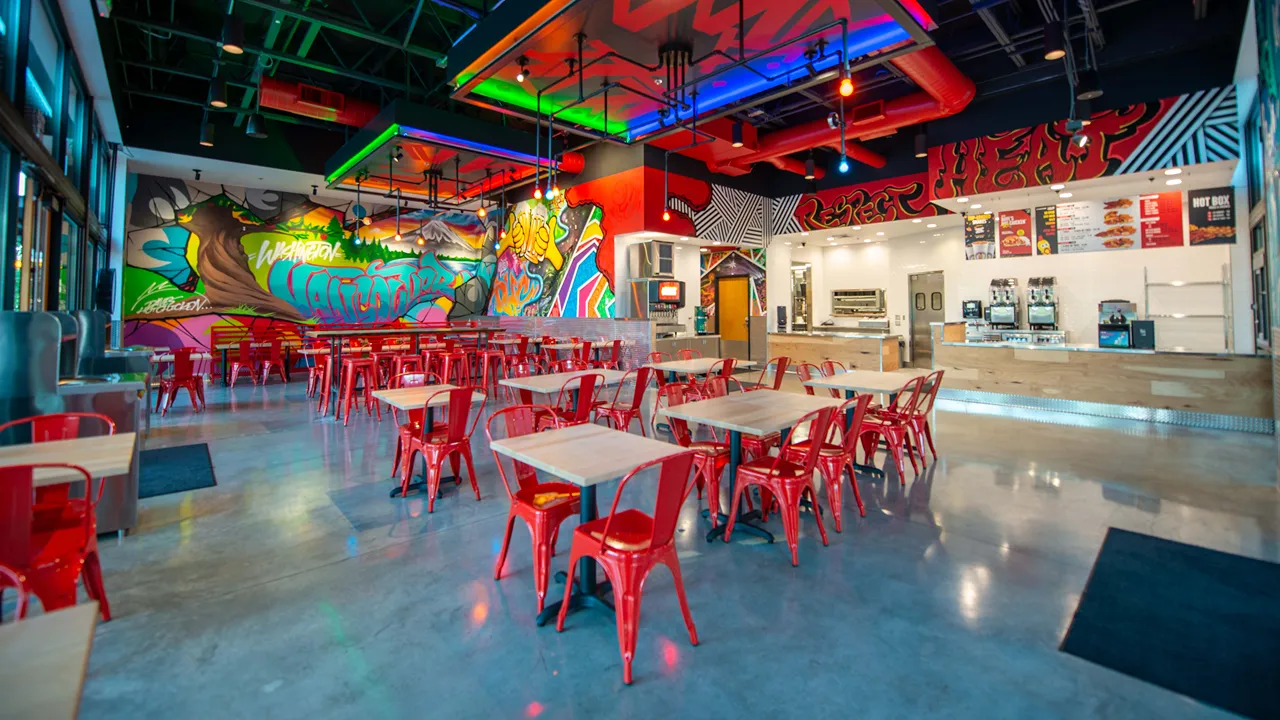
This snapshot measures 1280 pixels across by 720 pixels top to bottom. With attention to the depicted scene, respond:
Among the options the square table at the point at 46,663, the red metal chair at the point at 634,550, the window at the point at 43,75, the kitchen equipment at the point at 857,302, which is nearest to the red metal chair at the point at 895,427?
the red metal chair at the point at 634,550

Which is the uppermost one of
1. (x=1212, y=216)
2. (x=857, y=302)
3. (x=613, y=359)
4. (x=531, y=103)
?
(x=531, y=103)

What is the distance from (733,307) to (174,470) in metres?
10.7

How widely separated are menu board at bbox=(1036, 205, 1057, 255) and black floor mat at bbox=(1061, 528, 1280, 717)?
23.9 ft

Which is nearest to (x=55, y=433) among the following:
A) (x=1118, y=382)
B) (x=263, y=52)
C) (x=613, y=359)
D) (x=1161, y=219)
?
(x=263, y=52)

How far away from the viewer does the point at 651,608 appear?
8.89ft

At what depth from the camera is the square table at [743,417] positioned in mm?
3385

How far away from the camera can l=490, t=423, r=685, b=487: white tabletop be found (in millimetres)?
2377

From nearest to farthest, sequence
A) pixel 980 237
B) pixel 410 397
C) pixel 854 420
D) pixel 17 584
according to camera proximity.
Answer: pixel 17 584 < pixel 854 420 < pixel 410 397 < pixel 980 237

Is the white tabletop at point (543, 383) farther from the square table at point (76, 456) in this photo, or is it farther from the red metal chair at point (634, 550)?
the square table at point (76, 456)

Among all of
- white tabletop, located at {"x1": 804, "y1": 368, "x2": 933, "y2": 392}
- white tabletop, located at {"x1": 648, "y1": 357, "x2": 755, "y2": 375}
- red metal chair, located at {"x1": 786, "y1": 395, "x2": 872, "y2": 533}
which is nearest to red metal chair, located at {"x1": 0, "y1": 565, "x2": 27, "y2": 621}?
red metal chair, located at {"x1": 786, "y1": 395, "x2": 872, "y2": 533}

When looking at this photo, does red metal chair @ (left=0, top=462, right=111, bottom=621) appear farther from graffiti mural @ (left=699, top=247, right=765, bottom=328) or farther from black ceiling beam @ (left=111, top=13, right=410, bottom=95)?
graffiti mural @ (left=699, top=247, right=765, bottom=328)

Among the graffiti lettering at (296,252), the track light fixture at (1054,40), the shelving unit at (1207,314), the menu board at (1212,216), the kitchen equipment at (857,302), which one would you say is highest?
the track light fixture at (1054,40)

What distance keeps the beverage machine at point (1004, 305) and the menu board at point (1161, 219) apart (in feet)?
5.73

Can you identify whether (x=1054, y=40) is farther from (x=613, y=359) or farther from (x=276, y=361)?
(x=276, y=361)
